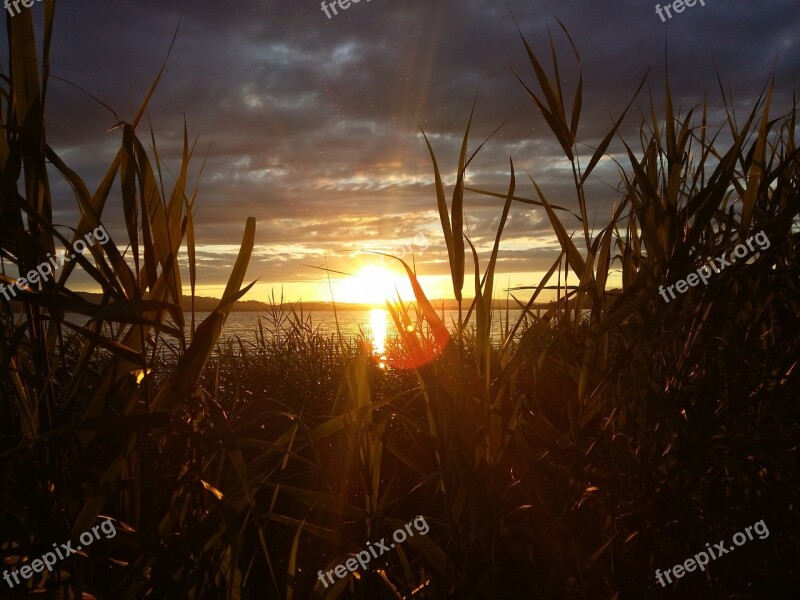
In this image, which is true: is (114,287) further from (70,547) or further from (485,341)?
(485,341)

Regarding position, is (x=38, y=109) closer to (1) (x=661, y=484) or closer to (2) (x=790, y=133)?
(1) (x=661, y=484)

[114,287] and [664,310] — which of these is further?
[664,310]

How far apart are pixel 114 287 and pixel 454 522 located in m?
0.95

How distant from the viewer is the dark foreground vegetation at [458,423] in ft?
3.94

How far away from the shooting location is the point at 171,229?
1366mm

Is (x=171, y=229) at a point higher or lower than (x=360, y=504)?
higher

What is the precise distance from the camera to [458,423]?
1.64 metres

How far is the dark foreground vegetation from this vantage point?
120 cm

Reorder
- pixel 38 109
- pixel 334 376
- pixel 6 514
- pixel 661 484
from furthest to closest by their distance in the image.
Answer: pixel 334 376 < pixel 661 484 < pixel 6 514 < pixel 38 109

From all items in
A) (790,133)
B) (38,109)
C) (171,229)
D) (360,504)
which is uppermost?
(790,133)

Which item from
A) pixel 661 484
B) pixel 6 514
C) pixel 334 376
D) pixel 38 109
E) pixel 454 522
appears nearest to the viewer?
pixel 38 109

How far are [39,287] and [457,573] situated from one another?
1146 millimetres

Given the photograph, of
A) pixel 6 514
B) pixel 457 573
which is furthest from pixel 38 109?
pixel 457 573

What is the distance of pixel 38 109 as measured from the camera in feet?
3.84
